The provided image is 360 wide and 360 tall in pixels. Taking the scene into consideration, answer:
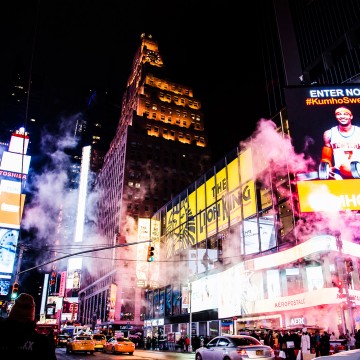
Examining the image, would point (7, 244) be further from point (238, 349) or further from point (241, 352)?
point (241, 352)

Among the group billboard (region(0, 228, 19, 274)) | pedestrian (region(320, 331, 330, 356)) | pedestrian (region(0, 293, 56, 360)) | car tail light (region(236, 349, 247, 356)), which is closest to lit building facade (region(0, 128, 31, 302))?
billboard (region(0, 228, 19, 274))

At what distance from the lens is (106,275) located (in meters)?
96.2

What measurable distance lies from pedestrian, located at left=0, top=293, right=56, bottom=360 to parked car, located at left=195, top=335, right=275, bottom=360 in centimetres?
1232

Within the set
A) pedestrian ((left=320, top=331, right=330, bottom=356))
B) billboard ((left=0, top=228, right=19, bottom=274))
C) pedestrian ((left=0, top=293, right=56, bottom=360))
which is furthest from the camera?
billboard ((left=0, top=228, right=19, bottom=274))

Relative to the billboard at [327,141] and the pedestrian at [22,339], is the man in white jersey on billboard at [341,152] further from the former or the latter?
the pedestrian at [22,339]

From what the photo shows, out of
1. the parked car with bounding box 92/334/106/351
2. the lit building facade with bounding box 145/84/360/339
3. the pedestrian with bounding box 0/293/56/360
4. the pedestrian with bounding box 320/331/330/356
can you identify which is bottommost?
the parked car with bounding box 92/334/106/351

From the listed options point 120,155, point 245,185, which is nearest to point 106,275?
point 120,155

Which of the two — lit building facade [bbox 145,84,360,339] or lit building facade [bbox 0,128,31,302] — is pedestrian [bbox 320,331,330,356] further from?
lit building facade [bbox 0,128,31,302]

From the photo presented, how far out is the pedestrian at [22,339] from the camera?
11.2 ft

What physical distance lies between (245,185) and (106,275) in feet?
230

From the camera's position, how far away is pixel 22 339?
3457 mm

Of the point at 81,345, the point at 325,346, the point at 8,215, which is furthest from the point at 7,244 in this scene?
the point at 325,346

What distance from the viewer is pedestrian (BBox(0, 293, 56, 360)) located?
11.2 feet

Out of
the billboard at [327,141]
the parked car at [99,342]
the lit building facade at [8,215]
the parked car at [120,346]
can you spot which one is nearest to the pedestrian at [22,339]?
the billboard at [327,141]
